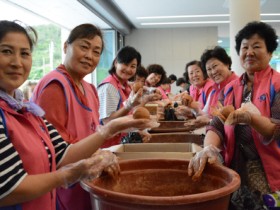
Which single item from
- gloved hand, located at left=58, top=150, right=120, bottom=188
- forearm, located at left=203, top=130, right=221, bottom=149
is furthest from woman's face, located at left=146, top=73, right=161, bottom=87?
gloved hand, located at left=58, top=150, right=120, bottom=188

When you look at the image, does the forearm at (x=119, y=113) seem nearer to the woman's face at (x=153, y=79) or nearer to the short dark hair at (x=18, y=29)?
the short dark hair at (x=18, y=29)

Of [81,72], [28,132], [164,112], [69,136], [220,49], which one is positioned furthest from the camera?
[164,112]

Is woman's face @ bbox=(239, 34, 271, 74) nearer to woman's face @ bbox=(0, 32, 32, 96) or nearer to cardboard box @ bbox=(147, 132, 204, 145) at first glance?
cardboard box @ bbox=(147, 132, 204, 145)

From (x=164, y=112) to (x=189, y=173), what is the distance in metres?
1.80

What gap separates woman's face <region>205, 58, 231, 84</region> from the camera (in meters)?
2.55

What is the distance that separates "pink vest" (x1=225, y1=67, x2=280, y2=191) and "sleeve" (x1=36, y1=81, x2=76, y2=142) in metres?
0.75

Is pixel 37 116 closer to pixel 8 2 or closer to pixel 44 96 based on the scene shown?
pixel 44 96

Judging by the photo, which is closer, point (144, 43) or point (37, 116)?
point (37, 116)

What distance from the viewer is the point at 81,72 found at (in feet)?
4.91

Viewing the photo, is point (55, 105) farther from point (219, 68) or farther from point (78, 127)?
point (219, 68)

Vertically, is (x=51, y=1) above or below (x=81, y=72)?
above

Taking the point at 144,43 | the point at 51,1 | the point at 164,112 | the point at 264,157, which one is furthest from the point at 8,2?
the point at 144,43

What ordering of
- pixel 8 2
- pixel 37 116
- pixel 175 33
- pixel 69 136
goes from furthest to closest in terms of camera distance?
pixel 175 33, pixel 8 2, pixel 69 136, pixel 37 116

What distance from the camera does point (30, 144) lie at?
0.91 meters
